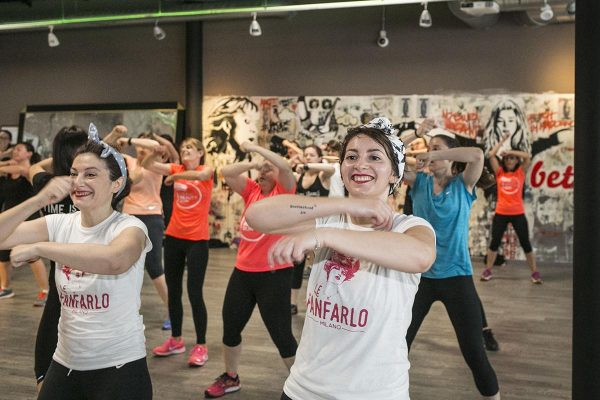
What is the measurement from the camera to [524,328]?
6102 millimetres

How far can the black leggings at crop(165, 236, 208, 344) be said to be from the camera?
16.3 ft

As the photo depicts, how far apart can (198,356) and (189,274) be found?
57 cm

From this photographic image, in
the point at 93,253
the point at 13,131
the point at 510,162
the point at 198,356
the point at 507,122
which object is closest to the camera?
the point at 93,253

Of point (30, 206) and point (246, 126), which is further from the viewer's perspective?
point (246, 126)

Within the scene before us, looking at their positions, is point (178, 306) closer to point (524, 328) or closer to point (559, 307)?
point (524, 328)

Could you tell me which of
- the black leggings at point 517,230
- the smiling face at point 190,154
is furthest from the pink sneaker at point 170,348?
the black leggings at point 517,230

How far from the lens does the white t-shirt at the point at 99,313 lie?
2.55 m

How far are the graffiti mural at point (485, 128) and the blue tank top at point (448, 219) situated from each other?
618cm

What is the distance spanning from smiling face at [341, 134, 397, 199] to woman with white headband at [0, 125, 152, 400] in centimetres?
87

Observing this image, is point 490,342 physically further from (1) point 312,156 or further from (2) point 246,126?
(2) point 246,126

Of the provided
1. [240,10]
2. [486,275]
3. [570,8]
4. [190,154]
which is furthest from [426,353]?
[570,8]

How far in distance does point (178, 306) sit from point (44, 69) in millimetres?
9028

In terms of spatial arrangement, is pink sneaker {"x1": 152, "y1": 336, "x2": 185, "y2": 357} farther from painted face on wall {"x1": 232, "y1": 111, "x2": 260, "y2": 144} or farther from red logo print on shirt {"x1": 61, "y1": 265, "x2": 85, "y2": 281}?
painted face on wall {"x1": 232, "y1": 111, "x2": 260, "y2": 144}

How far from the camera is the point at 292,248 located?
5.56 ft
